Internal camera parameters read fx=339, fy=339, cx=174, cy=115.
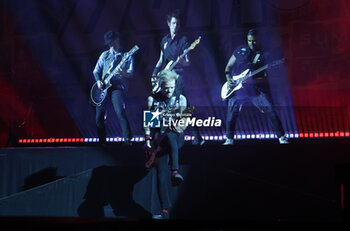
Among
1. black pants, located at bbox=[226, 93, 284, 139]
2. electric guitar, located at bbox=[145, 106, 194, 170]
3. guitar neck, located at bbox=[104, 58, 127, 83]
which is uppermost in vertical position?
guitar neck, located at bbox=[104, 58, 127, 83]

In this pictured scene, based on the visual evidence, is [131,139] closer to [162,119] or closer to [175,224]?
[162,119]

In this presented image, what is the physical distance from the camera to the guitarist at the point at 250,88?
5332mm

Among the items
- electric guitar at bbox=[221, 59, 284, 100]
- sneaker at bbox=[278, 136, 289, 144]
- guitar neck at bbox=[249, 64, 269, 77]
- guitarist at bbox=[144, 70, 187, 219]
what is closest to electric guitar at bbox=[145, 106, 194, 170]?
guitarist at bbox=[144, 70, 187, 219]

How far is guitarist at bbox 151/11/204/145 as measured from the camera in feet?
18.4

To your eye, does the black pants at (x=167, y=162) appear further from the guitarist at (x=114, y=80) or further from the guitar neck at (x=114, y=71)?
the guitar neck at (x=114, y=71)

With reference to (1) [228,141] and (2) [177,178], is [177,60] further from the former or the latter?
(2) [177,178]

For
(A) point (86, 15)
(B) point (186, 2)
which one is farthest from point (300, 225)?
(A) point (86, 15)

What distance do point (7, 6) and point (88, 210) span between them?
441 cm

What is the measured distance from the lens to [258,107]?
5.38 metres

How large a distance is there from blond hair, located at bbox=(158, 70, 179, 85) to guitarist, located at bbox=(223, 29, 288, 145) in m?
0.86

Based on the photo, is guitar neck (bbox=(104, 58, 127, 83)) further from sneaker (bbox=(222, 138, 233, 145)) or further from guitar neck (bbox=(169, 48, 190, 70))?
sneaker (bbox=(222, 138, 233, 145))

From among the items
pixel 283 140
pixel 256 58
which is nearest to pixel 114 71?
pixel 256 58

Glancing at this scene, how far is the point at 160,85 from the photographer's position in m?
5.68

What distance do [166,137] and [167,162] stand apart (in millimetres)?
401
